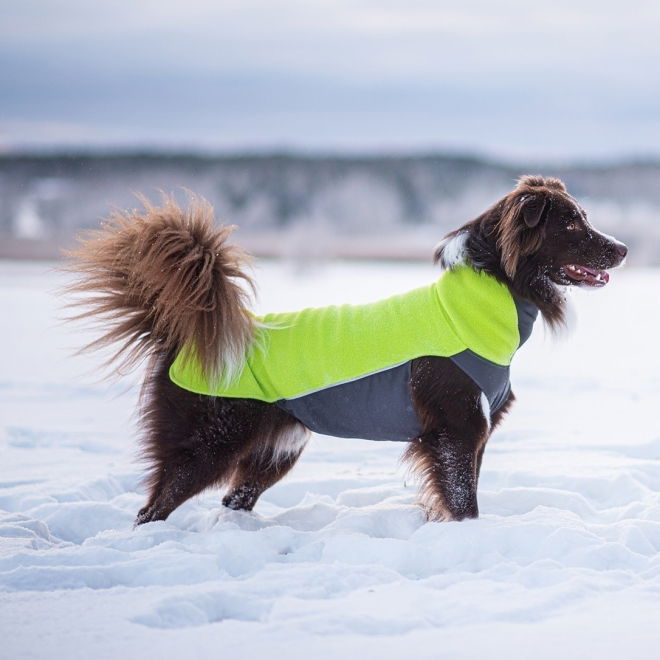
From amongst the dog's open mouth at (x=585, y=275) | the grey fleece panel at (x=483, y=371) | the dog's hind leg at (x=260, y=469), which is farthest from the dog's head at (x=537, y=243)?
the dog's hind leg at (x=260, y=469)

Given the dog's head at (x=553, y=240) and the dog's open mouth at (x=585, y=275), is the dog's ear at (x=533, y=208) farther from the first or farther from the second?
the dog's open mouth at (x=585, y=275)

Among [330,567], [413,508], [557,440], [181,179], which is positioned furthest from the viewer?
[181,179]

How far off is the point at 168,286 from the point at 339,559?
1.38 meters

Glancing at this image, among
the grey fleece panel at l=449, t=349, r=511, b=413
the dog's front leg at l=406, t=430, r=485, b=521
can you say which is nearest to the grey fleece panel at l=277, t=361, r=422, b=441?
the dog's front leg at l=406, t=430, r=485, b=521

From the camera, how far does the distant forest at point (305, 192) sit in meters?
30.4

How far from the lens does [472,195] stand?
36.8 meters

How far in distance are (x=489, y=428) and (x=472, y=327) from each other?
475 millimetres

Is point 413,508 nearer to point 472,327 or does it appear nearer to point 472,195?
point 472,327

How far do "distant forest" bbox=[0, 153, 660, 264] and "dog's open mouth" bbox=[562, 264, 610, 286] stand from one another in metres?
22.9

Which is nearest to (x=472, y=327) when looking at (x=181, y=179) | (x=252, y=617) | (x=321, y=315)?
(x=321, y=315)

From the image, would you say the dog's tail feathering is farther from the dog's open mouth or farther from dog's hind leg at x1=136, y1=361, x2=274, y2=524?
the dog's open mouth

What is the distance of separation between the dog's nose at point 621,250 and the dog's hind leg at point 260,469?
1.66 meters

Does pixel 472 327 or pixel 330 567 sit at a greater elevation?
pixel 472 327

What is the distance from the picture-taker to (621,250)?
4.05 meters
